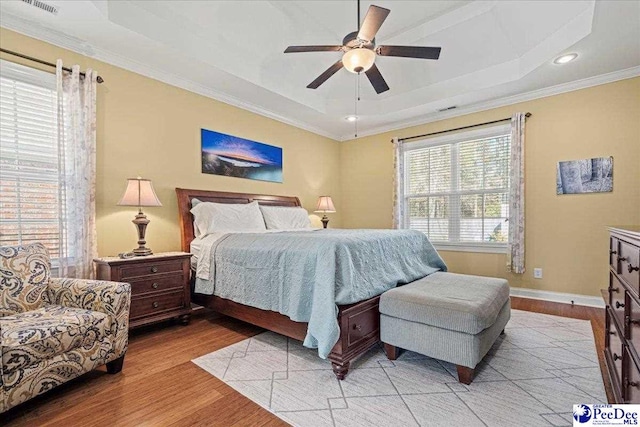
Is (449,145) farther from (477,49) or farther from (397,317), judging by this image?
(397,317)

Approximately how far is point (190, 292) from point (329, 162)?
11.7 ft

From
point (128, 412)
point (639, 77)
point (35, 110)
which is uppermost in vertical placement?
point (639, 77)

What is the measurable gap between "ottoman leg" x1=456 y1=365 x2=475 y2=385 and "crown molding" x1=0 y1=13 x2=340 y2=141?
3896mm

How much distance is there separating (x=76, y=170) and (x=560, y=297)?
17.9 feet

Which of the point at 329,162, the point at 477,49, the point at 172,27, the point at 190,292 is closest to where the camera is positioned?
the point at 172,27

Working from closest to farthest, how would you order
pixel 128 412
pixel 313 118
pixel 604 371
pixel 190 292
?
1. pixel 128 412
2. pixel 604 371
3. pixel 190 292
4. pixel 313 118

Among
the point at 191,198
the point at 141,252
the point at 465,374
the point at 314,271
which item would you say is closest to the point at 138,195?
the point at 141,252

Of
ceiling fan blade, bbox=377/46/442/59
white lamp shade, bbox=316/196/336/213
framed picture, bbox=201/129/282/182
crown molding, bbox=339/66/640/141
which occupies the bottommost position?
white lamp shade, bbox=316/196/336/213

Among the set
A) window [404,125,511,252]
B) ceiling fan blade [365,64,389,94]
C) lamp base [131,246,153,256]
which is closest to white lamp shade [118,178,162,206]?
lamp base [131,246,153,256]

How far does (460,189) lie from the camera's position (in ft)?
14.9

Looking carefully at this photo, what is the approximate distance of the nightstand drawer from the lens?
262cm

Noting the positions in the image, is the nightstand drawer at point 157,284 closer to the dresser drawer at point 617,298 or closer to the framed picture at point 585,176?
the dresser drawer at point 617,298

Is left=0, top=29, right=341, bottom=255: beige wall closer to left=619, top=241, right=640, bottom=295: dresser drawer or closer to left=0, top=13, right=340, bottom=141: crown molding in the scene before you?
left=0, top=13, right=340, bottom=141: crown molding

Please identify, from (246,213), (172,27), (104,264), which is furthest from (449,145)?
(104,264)
